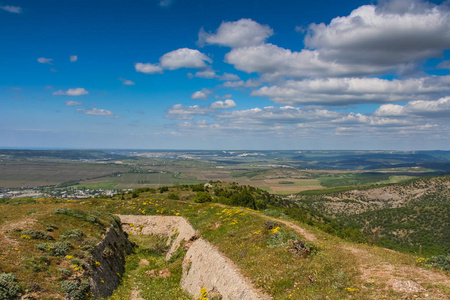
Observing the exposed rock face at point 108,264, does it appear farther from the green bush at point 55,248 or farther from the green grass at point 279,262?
the green grass at point 279,262

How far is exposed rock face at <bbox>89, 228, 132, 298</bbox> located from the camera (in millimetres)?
22106

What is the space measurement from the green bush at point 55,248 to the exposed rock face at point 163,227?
1439cm

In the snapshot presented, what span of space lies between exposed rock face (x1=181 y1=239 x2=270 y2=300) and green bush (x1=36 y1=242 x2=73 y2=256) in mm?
11988

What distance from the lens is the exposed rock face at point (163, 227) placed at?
118 feet

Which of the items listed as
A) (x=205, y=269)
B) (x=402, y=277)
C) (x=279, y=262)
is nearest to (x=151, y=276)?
(x=205, y=269)

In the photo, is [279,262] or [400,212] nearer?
[279,262]

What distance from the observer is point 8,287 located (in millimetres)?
15398

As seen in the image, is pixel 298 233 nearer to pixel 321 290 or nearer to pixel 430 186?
pixel 321 290

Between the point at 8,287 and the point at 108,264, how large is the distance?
12048mm

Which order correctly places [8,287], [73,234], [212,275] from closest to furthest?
[8,287], [212,275], [73,234]

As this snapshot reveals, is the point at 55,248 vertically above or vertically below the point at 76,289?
above

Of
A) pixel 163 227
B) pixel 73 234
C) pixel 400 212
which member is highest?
pixel 73 234

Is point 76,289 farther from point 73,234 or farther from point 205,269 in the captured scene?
point 205,269

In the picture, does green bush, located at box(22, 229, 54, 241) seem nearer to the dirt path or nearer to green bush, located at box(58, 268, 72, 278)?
green bush, located at box(58, 268, 72, 278)
